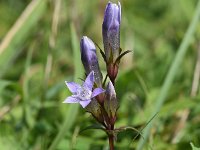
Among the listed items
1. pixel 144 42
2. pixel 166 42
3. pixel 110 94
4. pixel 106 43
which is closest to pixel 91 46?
pixel 106 43

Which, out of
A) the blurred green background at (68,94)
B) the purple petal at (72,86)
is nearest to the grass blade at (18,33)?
the blurred green background at (68,94)

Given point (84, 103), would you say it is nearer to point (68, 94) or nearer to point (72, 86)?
point (72, 86)

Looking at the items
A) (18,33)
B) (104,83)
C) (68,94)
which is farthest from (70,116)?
(18,33)

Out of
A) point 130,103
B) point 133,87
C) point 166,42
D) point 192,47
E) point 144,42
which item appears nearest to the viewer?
point 130,103

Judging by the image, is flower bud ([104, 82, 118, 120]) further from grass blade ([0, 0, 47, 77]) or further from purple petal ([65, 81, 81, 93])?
grass blade ([0, 0, 47, 77])

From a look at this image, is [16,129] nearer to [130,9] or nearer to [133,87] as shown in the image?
[133,87]

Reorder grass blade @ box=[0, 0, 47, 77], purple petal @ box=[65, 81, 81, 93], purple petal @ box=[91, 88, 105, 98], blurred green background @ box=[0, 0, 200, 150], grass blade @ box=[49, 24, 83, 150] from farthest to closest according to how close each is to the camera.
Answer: grass blade @ box=[0, 0, 47, 77], blurred green background @ box=[0, 0, 200, 150], grass blade @ box=[49, 24, 83, 150], purple petal @ box=[65, 81, 81, 93], purple petal @ box=[91, 88, 105, 98]

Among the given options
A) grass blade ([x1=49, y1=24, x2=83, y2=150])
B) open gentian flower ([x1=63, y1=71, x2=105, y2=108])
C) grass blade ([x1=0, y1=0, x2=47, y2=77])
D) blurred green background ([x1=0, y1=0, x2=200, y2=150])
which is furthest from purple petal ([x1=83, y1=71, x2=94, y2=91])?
grass blade ([x1=0, y1=0, x2=47, y2=77])

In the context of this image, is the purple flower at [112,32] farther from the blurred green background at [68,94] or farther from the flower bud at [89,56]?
the blurred green background at [68,94]
